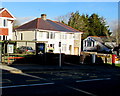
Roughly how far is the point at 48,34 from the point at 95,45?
73.5 feet

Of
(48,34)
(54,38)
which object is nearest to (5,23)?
(48,34)

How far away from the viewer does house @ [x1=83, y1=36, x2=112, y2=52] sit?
6262cm

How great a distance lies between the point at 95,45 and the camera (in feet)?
210

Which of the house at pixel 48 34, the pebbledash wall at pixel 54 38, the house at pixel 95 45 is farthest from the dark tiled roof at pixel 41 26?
the house at pixel 95 45

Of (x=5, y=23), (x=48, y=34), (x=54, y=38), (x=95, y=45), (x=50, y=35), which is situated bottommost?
(x=95, y=45)

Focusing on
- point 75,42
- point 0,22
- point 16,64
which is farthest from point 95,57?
point 75,42

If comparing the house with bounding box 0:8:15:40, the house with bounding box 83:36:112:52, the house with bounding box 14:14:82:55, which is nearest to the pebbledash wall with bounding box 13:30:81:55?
the house with bounding box 14:14:82:55

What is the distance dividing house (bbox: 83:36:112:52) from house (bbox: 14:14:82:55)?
1228 centimetres

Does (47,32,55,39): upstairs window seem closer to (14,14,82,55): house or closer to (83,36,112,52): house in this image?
(14,14,82,55): house

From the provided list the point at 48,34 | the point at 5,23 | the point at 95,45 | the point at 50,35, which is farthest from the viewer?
the point at 95,45

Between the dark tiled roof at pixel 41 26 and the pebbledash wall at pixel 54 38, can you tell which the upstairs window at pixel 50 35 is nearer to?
the pebbledash wall at pixel 54 38

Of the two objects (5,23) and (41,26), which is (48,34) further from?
(5,23)

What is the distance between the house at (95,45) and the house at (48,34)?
1228 cm

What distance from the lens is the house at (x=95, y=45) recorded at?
62625 mm
